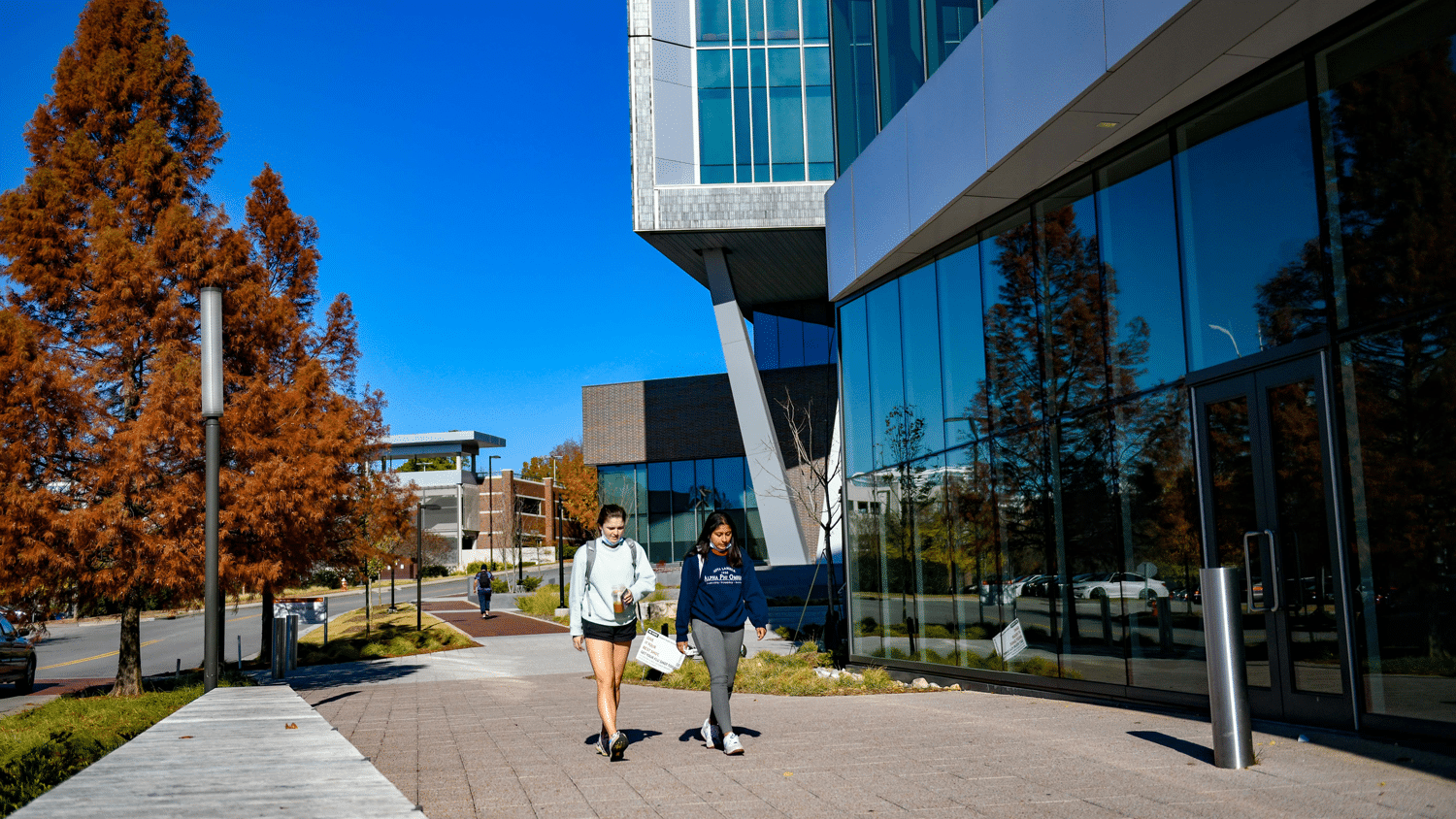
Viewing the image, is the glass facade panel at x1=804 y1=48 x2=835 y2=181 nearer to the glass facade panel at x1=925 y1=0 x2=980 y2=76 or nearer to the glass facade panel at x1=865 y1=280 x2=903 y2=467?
the glass facade panel at x1=865 y1=280 x2=903 y2=467

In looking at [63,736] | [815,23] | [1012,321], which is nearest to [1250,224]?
[1012,321]

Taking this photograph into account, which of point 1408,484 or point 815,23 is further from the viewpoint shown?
point 815,23

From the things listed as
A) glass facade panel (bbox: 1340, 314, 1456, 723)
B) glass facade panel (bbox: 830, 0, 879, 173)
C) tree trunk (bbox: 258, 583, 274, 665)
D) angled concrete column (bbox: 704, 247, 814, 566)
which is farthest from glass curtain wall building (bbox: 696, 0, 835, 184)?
glass facade panel (bbox: 1340, 314, 1456, 723)

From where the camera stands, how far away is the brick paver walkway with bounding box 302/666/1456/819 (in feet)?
20.0

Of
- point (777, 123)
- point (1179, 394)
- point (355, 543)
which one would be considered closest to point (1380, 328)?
point (1179, 394)

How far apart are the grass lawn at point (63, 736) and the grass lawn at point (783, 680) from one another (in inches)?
226

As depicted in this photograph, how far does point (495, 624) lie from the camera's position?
34875 millimetres

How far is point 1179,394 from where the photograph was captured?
993cm

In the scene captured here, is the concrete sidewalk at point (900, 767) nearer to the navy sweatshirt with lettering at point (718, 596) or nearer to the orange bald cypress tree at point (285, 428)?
the navy sweatshirt with lettering at point (718, 596)

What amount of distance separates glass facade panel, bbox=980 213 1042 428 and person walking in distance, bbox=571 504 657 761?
5653mm

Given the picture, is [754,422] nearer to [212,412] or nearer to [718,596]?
[212,412]

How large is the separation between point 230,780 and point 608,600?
426cm

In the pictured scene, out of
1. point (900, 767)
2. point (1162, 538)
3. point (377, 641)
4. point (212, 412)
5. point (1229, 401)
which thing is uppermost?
point (212, 412)

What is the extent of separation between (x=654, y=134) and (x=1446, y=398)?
936 inches
